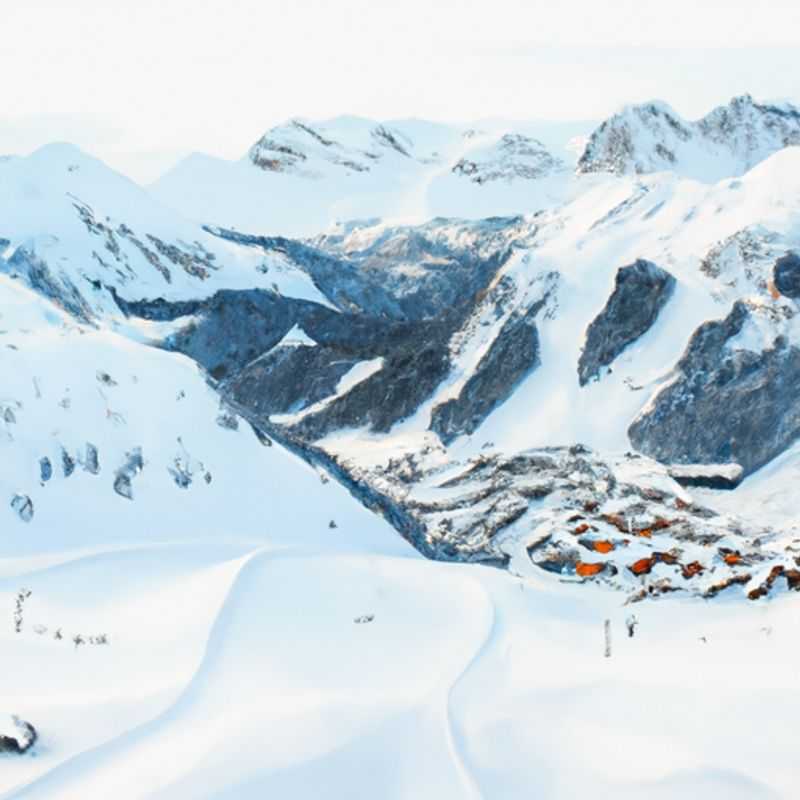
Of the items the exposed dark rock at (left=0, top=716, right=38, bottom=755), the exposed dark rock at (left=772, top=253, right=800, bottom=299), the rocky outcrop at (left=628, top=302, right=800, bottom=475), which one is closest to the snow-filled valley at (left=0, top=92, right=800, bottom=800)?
the exposed dark rock at (left=0, top=716, right=38, bottom=755)

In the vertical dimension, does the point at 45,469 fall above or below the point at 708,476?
above

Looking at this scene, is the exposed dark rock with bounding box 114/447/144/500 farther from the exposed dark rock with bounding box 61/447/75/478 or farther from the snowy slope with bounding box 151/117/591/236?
the snowy slope with bounding box 151/117/591/236

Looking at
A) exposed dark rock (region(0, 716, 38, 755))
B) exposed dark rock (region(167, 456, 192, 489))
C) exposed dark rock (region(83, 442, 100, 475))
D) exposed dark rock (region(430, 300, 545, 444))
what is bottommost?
exposed dark rock (region(430, 300, 545, 444))

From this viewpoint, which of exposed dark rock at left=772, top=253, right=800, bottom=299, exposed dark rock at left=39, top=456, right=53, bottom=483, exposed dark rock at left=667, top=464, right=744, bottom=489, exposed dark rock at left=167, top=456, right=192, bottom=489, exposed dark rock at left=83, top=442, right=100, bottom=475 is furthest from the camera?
exposed dark rock at left=772, top=253, right=800, bottom=299

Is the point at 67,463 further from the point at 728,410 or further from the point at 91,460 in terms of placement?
the point at 728,410

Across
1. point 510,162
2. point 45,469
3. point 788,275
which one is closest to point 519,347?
point 788,275

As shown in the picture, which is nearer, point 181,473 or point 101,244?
point 181,473

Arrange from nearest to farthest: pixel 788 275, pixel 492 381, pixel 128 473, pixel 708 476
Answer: pixel 128 473, pixel 708 476, pixel 788 275, pixel 492 381
